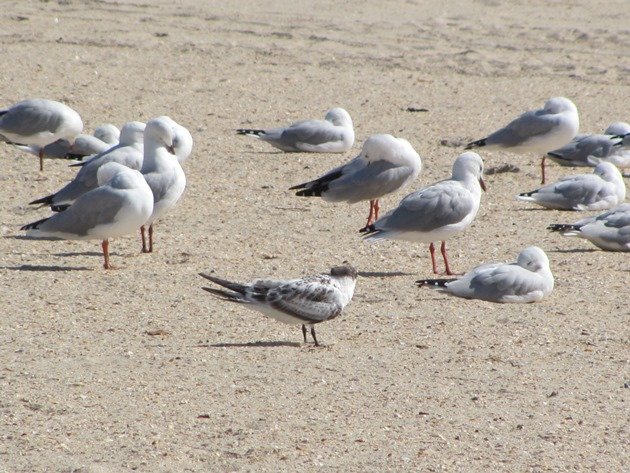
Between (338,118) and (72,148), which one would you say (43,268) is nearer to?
(72,148)

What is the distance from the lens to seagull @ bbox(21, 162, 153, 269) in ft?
30.6

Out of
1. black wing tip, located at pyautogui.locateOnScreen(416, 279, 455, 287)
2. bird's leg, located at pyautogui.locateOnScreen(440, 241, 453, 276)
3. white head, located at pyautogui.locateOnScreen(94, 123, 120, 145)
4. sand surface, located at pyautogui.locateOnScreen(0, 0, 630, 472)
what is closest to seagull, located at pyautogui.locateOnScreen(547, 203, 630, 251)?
sand surface, located at pyautogui.locateOnScreen(0, 0, 630, 472)

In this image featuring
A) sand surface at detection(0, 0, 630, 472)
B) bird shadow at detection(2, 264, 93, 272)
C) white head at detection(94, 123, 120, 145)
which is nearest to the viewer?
sand surface at detection(0, 0, 630, 472)

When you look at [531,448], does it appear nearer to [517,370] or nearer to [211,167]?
[517,370]

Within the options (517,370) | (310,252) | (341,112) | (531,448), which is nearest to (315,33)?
(341,112)

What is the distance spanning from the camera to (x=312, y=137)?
544 inches

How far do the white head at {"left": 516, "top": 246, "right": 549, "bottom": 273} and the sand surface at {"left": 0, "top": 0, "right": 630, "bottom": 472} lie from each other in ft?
0.89

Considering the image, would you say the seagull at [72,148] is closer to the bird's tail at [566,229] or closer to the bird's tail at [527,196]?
the bird's tail at [527,196]

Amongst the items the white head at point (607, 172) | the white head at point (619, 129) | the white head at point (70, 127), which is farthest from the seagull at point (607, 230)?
the white head at point (70, 127)

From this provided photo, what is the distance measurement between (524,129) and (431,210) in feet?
13.1

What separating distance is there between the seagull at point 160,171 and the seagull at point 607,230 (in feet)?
9.96

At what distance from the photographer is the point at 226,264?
9.62 m

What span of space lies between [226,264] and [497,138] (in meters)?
4.75

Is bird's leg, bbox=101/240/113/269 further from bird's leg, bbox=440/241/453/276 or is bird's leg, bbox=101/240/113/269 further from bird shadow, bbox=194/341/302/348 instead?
bird's leg, bbox=440/241/453/276
